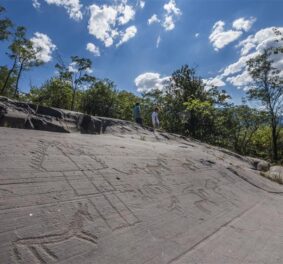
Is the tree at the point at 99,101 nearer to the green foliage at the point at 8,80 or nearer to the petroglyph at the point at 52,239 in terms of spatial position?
the green foliage at the point at 8,80

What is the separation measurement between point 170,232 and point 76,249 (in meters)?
1.22

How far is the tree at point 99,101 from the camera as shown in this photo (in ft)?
74.4

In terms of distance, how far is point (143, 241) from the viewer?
2.93 m

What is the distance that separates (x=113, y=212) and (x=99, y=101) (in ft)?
66.4

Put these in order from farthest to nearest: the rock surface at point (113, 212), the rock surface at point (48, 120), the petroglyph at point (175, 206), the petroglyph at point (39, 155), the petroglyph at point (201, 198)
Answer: the rock surface at point (48, 120) → the petroglyph at point (201, 198) → the petroglyph at point (175, 206) → the petroglyph at point (39, 155) → the rock surface at point (113, 212)

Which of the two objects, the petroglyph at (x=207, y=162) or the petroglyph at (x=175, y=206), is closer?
the petroglyph at (x=175, y=206)

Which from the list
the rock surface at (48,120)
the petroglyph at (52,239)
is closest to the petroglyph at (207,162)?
the rock surface at (48,120)

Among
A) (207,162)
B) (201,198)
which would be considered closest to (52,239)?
(201,198)

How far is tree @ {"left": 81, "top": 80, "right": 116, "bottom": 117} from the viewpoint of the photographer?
22688 mm

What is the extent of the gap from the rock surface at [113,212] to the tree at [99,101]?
17281 mm

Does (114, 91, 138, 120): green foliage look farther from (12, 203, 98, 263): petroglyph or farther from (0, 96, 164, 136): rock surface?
(12, 203, 98, 263): petroglyph

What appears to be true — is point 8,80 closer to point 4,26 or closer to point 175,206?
point 4,26

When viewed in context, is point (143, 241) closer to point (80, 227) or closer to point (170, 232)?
point (170, 232)

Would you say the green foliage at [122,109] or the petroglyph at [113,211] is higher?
the green foliage at [122,109]
